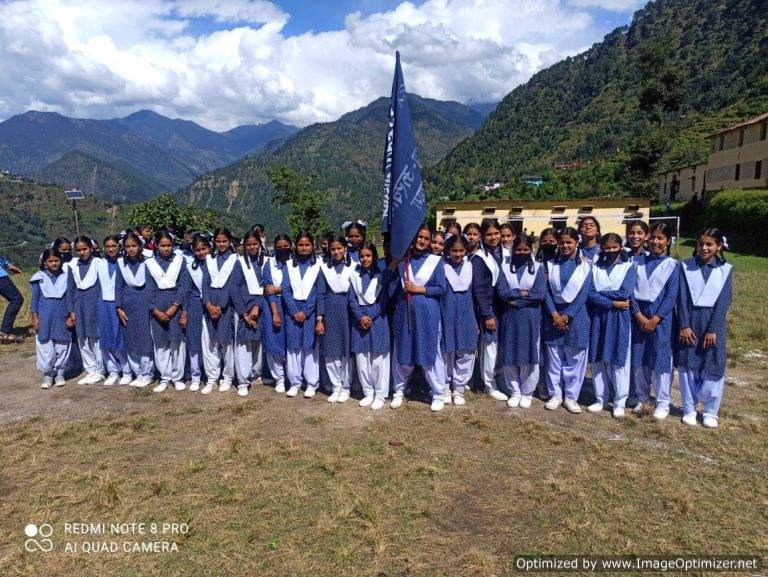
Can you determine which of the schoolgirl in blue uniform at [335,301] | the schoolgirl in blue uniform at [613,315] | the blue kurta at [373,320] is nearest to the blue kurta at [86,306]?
the schoolgirl in blue uniform at [335,301]

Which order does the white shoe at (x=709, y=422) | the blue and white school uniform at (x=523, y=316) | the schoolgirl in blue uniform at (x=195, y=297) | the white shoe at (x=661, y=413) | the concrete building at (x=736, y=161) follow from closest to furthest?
the white shoe at (x=709, y=422)
the white shoe at (x=661, y=413)
the blue and white school uniform at (x=523, y=316)
the schoolgirl in blue uniform at (x=195, y=297)
the concrete building at (x=736, y=161)

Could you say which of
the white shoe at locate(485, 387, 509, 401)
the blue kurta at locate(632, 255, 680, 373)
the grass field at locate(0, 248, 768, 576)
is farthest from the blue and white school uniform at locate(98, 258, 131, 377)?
A: the blue kurta at locate(632, 255, 680, 373)

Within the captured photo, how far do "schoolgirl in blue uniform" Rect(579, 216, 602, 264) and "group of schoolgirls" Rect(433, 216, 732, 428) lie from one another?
0.03ft

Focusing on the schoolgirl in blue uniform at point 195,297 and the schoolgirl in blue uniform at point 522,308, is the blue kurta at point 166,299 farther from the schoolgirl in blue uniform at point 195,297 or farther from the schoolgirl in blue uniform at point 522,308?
the schoolgirl in blue uniform at point 522,308

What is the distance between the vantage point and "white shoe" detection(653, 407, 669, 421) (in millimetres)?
4594

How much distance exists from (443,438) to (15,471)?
3.35 metres

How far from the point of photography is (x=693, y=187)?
36844mm

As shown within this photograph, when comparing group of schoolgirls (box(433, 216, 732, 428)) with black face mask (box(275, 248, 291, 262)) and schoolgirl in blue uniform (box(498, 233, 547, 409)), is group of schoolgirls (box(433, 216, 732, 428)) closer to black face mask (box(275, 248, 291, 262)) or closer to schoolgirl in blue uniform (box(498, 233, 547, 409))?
schoolgirl in blue uniform (box(498, 233, 547, 409))

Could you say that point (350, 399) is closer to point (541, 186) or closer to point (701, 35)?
point (541, 186)

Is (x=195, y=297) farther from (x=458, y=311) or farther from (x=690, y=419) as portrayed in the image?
(x=690, y=419)

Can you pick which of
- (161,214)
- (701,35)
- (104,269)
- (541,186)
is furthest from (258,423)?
(701,35)

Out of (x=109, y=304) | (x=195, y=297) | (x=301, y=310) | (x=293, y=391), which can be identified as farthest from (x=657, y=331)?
(x=109, y=304)

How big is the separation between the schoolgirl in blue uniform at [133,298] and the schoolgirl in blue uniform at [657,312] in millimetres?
4881

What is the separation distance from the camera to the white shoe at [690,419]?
4477mm
